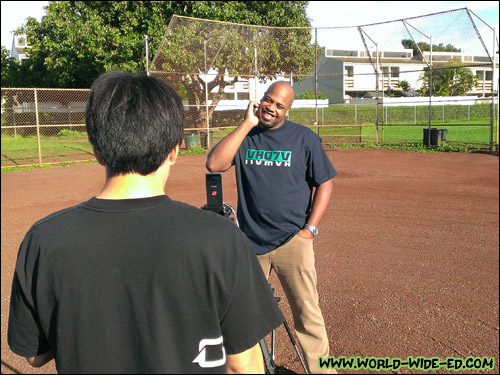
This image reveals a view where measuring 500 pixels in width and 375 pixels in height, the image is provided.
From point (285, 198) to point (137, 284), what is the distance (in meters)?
2.02

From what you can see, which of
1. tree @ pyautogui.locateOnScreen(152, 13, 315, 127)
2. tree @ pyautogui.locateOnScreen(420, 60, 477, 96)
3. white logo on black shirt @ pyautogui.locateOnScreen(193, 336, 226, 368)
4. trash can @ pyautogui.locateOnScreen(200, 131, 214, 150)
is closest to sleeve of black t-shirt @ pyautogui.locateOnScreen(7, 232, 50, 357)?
white logo on black shirt @ pyautogui.locateOnScreen(193, 336, 226, 368)

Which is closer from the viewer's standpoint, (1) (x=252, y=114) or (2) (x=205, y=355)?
(2) (x=205, y=355)

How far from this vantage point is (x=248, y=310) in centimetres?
131

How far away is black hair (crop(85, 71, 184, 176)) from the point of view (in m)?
1.27

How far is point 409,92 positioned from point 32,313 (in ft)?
65.1

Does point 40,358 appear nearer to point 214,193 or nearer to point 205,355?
point 205,355

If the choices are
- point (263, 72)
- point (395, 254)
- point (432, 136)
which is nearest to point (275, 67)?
point (263, 72)

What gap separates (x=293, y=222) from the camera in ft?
10.5

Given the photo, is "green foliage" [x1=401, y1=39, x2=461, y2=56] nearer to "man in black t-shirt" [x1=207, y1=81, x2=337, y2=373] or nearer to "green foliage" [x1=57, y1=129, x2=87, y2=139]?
"green foliage" [x1=57, y1=129, x2=87, y2=139]

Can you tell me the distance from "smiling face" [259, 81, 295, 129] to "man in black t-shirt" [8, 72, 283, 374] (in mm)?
1877

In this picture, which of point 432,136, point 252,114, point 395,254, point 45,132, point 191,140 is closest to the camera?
point 252,114

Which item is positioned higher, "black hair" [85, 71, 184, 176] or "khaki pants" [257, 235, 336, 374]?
"black hair" [85, 71, 184, 176]

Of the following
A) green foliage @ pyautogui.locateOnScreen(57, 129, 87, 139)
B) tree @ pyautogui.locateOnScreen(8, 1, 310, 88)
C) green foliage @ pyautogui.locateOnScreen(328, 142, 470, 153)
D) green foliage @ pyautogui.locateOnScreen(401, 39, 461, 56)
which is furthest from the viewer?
green foliage @ pyautogui.locateOnScreen(57, 129, 87, 139)

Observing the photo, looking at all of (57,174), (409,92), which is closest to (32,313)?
(57,174)
